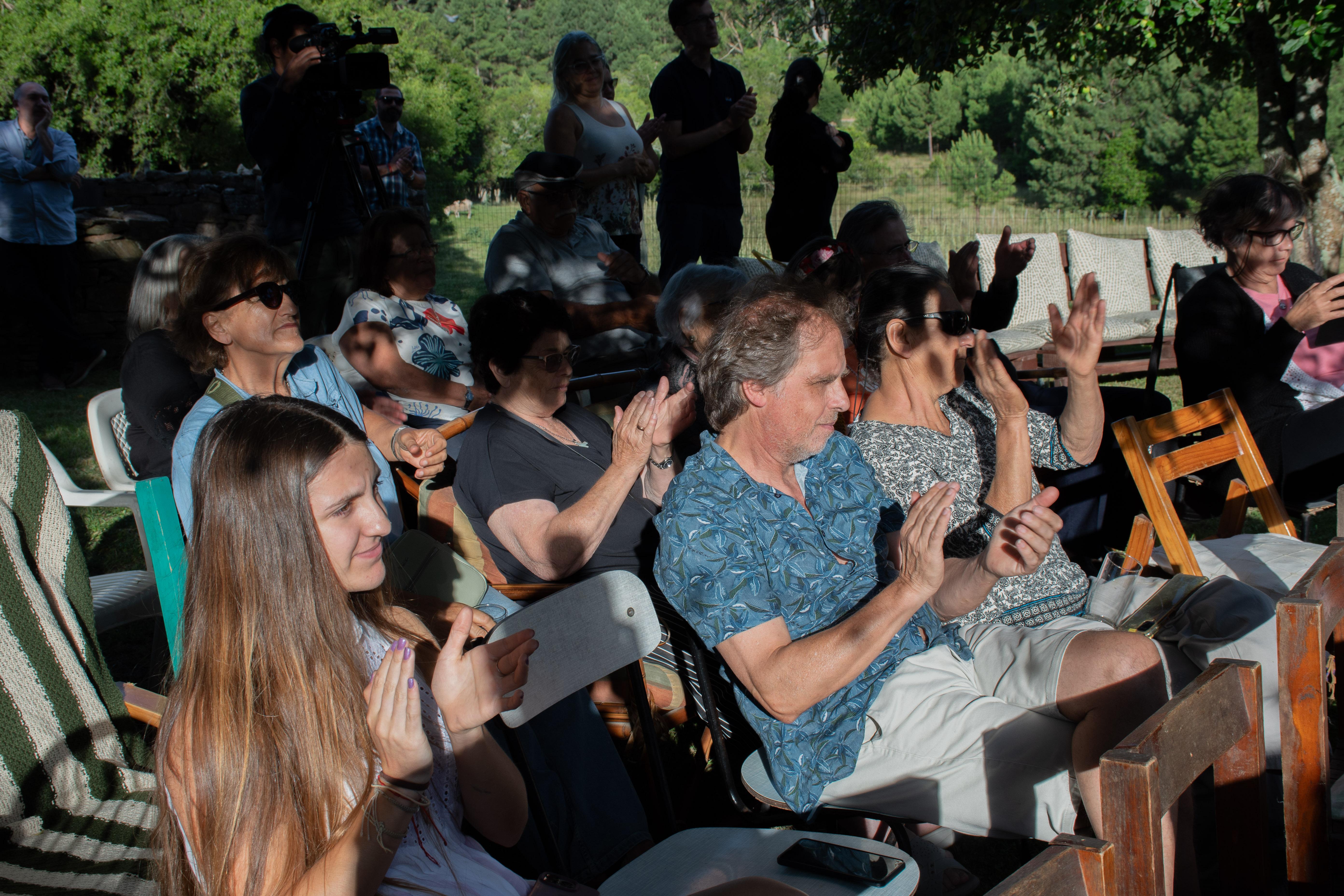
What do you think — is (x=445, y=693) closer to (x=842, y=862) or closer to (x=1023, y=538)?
(x=842, y=862)

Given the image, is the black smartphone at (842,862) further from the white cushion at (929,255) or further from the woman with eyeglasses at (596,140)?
the white cushion at (929,255)

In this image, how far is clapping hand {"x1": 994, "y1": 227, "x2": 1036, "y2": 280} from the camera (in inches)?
162

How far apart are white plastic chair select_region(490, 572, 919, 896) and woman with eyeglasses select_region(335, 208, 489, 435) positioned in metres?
1.99

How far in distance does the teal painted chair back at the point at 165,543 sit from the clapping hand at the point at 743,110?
3.75 meters

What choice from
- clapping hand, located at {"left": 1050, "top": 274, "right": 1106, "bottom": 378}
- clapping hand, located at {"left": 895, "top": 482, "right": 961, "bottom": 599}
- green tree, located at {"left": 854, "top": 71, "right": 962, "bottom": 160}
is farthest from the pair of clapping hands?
green tree, located at {"left": 854, "top": 71, "right": 962, "bottom": 160}

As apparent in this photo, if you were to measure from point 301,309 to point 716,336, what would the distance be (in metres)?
3.42

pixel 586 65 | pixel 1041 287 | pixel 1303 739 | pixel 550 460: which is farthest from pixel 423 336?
pixel 1041 287

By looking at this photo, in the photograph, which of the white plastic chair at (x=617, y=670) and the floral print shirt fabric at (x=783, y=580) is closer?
the white plastic chair at (x=617, y=670)

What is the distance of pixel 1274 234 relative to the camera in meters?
3.55

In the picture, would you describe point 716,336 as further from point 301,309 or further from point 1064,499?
point 301,309

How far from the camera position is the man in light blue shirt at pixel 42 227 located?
23.1 feet

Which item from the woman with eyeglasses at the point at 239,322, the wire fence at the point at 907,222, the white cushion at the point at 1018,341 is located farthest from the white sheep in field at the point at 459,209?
the woman with eyeglasses at the point at 239,322

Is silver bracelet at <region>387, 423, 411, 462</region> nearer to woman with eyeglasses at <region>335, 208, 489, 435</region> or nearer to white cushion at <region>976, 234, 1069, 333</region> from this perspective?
woman with eyeglasses at <region>335, 208, 489, 435</region>

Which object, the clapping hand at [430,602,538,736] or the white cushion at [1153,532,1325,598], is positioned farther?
the white cushion at [1153,532,1325,598]
